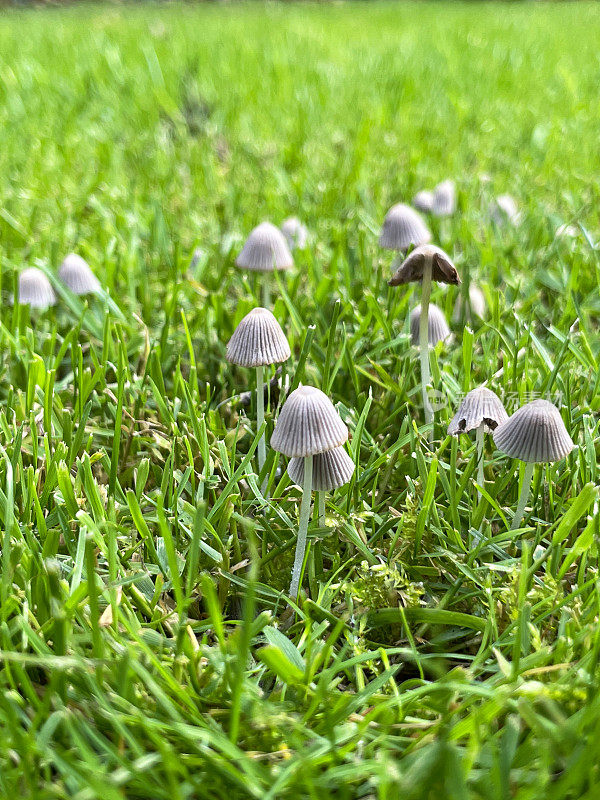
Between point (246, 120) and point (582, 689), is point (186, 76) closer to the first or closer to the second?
point (246, 120)

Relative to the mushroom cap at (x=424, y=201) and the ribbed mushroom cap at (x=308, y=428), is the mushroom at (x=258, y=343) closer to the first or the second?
the ribbed mushroom cap at (x=308, y=428)

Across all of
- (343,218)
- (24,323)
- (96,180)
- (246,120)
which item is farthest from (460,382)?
(246,120)

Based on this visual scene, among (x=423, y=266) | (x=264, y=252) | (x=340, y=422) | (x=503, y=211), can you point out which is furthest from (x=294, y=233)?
(x=340, y=422)

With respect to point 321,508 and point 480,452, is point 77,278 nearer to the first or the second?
point 321,508

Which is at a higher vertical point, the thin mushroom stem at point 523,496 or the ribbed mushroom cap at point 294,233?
the ribbed mushroom cap at point 294,233

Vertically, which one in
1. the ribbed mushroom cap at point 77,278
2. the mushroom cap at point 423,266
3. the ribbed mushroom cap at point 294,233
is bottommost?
the mushroom cap at point 423,266

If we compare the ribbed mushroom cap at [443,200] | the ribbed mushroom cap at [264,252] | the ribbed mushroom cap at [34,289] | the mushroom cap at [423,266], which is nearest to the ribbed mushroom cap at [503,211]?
the ribbed mushroom cap at [443,200]

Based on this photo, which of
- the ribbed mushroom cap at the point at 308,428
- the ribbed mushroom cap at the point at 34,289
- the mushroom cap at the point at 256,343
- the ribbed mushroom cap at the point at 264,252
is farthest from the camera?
the ribbed mushroom cap at the point at 34,289

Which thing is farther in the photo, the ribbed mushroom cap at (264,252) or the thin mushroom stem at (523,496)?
the ribbed mushroom cap at (264,252)
